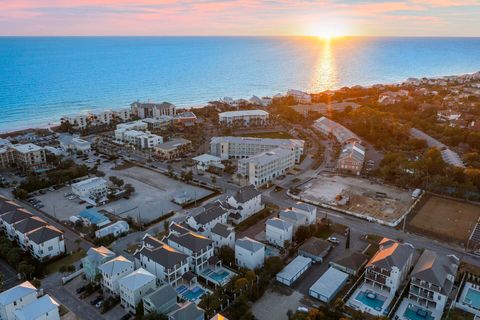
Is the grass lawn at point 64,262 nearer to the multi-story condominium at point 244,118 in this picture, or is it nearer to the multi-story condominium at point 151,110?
the multi-story condominium at point 244,118

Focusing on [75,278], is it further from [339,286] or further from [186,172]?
[186,172]

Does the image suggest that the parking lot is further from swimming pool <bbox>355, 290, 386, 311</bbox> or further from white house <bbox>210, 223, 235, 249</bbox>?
swimming pool <bbox>355, 290, 386, 311</bbox>

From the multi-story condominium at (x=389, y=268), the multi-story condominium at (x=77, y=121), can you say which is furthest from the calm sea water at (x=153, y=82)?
the multi-story condominium at (x=389, y=268)

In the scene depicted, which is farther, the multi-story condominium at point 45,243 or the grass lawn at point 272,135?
the grass lawn at point 272,135

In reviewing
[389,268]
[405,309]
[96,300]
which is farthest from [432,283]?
[96,300]

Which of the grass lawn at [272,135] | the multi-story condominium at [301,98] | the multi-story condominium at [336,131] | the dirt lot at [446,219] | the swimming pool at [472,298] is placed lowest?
the swimming pool at [472,298]

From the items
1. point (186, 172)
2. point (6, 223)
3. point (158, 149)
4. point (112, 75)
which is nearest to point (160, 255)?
point (6, 223)
